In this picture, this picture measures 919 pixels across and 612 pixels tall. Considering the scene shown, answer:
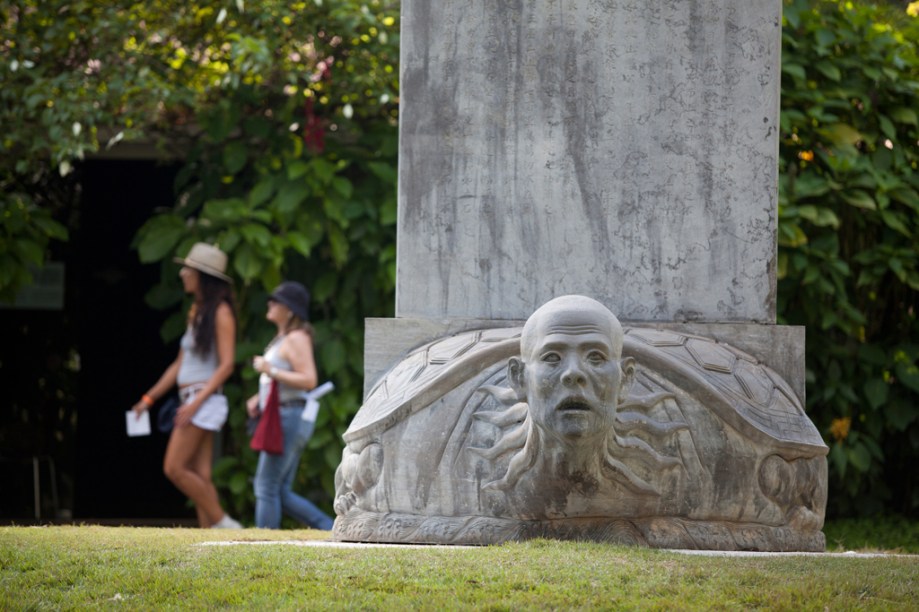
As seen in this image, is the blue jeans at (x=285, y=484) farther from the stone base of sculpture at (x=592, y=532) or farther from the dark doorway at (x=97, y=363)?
the dark doorway at (x=97, y=363)

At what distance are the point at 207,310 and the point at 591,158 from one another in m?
3.08

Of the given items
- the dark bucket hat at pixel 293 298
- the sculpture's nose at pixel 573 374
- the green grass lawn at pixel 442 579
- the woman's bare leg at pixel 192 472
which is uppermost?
the dark bucket hat at pixel 293 298

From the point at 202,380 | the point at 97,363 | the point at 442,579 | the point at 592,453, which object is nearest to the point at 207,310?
the point at 202,380

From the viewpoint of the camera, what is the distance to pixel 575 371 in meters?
4.68

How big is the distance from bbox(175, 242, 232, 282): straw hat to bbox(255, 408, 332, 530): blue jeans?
1091mm

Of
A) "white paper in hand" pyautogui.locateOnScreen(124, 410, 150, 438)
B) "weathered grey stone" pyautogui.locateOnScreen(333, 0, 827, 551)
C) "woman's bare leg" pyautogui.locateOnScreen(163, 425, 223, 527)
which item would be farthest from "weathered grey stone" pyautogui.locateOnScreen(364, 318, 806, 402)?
"white paper in hand" pyautogui.locateOnScreen(124, 410, 150, 438)

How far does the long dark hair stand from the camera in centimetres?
824

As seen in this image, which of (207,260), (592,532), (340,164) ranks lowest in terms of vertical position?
(592,532)

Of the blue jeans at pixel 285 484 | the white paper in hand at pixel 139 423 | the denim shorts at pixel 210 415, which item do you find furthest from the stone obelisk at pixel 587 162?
the white paper in hand at pixel 139 423

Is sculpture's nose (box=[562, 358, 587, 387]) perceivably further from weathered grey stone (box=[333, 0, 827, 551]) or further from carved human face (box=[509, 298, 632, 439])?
weathered grey stone (box=[333, 0, 827, 551])

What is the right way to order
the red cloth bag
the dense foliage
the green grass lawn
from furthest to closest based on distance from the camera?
the dense foliage
the red cloth bag
the green grass lawn

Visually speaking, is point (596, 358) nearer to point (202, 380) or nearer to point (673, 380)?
point (673, 380)

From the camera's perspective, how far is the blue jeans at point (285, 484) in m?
7.57

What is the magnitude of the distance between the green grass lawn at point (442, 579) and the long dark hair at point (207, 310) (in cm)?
340
